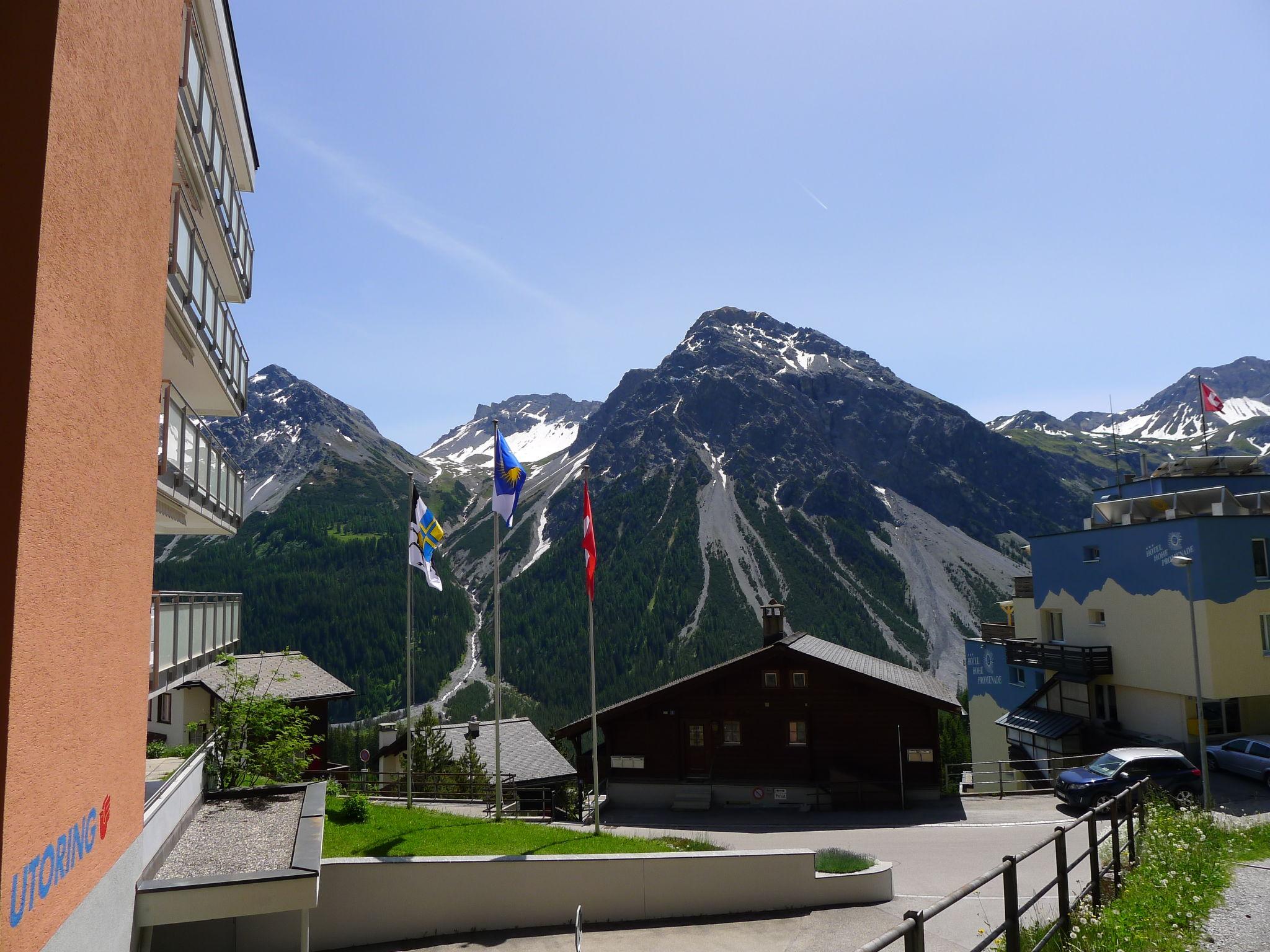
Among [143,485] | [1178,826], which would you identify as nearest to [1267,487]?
[1178,826]

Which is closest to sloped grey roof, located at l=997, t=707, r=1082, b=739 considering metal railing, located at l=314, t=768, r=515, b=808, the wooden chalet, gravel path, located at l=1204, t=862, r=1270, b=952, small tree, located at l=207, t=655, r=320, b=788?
the wooden chalet

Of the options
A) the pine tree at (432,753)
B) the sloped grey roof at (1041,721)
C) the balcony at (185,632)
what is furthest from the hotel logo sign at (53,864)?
the sloped grey roof at (1041,721)

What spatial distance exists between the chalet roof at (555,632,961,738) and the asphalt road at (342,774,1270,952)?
3.57 metres

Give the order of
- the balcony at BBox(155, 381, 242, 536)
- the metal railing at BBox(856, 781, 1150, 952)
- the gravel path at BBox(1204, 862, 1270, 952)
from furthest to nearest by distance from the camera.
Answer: the balcony at BBox(155, 381, 242, 536)
the gravel path at BBox(1204, 862, 1270, 952)
the metal railing at BBox(856, 781, 1150, 952)

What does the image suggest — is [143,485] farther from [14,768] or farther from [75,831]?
[14,768]

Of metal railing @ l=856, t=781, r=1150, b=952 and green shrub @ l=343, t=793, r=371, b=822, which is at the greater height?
metal railing @ l=856, t=781, r=1150, b=952

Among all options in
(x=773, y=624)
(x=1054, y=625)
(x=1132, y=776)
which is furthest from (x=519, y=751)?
(x=1054, y=625)

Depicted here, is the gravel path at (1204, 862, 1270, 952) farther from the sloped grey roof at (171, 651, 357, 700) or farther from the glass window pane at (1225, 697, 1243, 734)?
the sloped grey roof at (171, 651, 357, 700)

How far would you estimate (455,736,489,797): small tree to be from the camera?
29.9 meters

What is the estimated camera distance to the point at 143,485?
9.88 m

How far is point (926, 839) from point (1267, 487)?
26697 mm

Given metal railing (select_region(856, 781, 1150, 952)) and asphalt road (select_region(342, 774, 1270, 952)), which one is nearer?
metal railing (select_region(856, 781, 1150, 952))

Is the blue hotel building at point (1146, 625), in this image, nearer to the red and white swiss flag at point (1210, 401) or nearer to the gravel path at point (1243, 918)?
the red and white swiss flag at point (1210, 401)

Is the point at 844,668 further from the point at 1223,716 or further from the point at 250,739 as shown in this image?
the point at 250,739
